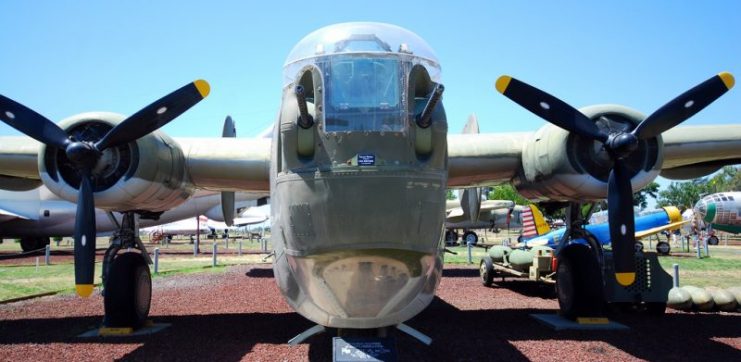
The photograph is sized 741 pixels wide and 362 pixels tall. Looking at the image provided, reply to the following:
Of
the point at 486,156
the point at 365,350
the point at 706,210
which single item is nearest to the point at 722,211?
the point at 706,210

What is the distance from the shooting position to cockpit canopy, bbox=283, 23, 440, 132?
16.0 ft

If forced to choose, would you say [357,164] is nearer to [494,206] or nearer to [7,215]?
[7,215]

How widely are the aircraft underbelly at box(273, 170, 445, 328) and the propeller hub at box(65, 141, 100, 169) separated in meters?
3.74

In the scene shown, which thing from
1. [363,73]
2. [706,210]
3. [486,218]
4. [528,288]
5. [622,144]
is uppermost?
[363,73]

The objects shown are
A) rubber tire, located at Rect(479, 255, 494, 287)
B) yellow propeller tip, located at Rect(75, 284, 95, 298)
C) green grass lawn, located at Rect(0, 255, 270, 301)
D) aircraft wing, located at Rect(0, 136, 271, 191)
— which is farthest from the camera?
rubber tire, located at Rect(479, 255, 494, 287)

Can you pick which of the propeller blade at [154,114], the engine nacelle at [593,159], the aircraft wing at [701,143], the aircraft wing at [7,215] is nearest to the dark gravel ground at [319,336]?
the engine nacelle at [593,159]

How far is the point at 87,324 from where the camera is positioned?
951 centimetres

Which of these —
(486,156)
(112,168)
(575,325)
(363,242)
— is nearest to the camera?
(363,242)

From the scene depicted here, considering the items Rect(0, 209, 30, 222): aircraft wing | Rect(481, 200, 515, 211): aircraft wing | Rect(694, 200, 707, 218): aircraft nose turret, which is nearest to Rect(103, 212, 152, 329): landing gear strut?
Rect(0, 209, 30, 222): aircraft wing

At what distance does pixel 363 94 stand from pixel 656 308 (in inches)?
322

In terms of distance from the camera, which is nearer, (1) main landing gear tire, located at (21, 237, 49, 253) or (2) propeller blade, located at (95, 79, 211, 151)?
(2) propeller blade, located at (95, 79, 211, 151)

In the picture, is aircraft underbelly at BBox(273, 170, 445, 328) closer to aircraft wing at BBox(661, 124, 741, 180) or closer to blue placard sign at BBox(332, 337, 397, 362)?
blue placard sign at BBox(332, 337, 397, 362)

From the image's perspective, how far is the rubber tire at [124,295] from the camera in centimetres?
851

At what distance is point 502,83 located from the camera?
763cm
